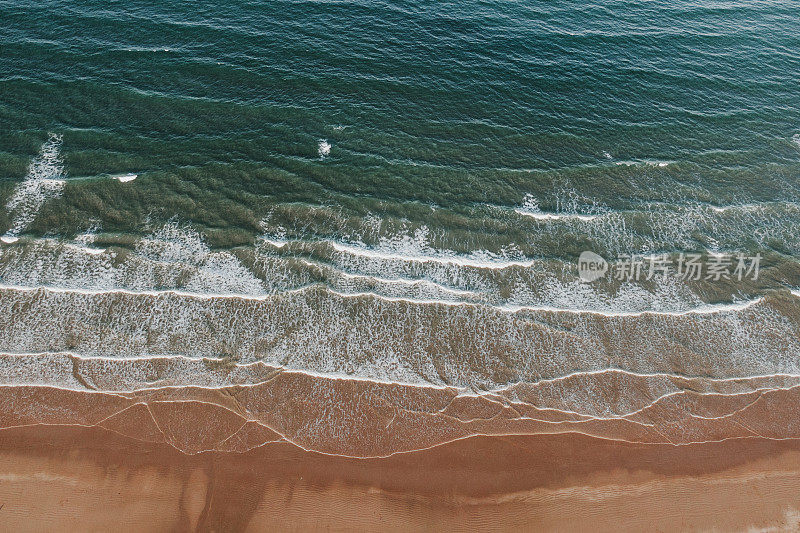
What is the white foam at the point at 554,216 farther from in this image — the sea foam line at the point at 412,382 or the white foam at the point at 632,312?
the sea foam line at the point at 412,382

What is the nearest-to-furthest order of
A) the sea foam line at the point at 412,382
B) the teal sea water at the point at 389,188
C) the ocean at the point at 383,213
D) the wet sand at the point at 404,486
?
the wet sand at the point at 404,486, the sea foam line at the point at 412,382, the ocean at the point at 383,213, the teal sea water at the point at 389,188

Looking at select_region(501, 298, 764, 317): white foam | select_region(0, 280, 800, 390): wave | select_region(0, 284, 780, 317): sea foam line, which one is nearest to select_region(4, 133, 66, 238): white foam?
select_region(0, 284, 780, 317): sea foam line

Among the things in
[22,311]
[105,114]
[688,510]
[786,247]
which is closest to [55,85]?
[105,114]

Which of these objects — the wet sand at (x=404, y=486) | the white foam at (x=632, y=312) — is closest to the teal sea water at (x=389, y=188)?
the white foam at (x=632, y=312)

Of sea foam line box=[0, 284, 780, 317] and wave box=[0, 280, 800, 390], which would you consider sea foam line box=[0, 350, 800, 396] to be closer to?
wave box=[0, 280, 800, 390]

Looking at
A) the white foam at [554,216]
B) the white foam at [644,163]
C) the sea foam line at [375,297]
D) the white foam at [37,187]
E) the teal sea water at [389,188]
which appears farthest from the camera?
the white foam at [644,163]

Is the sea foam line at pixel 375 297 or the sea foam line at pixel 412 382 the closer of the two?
the sea foam line at pixel 412 382

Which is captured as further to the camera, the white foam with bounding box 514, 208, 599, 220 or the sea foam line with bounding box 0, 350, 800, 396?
the white foam with bounding box 514, 208, 599, 220
